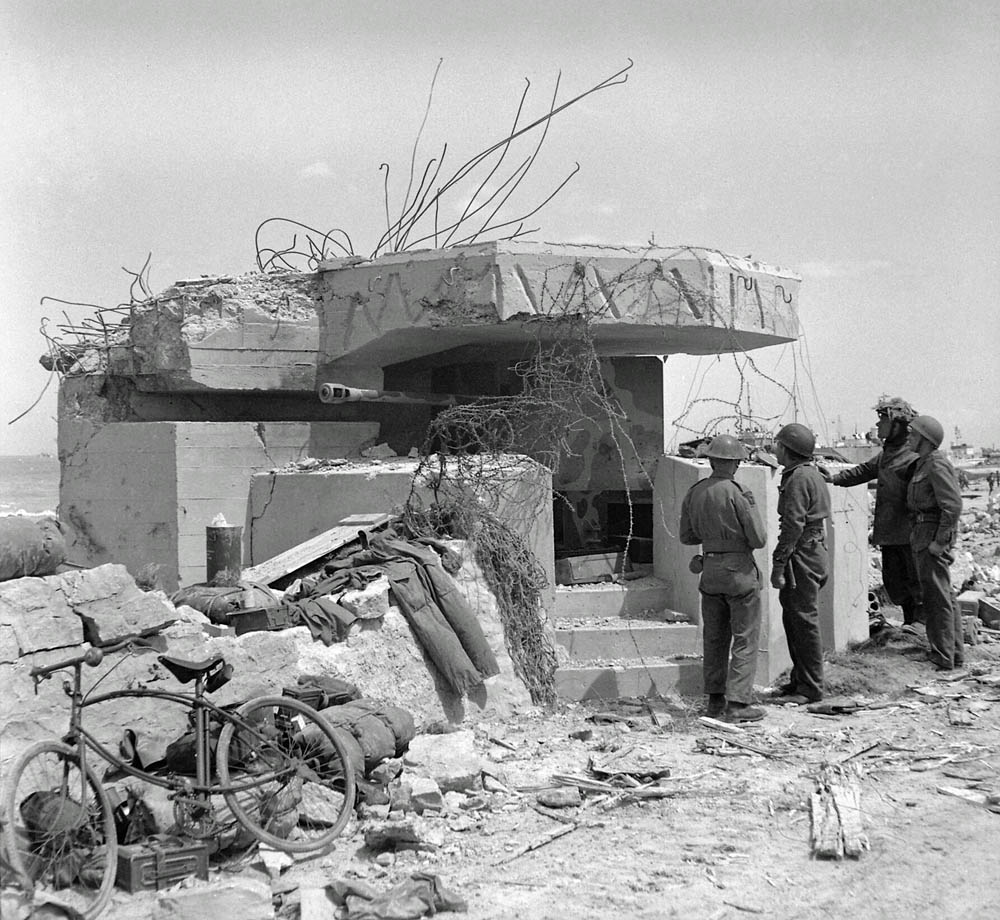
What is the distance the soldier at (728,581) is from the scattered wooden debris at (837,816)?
4.59 ft

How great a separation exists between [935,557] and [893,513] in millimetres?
589

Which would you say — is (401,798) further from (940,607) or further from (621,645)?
(940,607)

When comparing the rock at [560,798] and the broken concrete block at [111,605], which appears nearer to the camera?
the broken concrete block at [111,605]

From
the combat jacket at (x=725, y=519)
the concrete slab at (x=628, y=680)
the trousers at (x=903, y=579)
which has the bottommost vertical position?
the concrete slab at (x=628, y=680)

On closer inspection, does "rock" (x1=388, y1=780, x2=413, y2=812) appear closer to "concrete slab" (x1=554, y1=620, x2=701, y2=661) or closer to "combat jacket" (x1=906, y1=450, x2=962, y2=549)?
"concrete slab" (x1=554, y1=620, x2=701, y2=661)

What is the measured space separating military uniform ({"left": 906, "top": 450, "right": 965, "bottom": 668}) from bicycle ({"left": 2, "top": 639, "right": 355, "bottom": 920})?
4.90 metres

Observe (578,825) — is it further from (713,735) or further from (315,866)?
(713,735)

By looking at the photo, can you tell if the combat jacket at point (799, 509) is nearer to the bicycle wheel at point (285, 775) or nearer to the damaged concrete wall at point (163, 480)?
the bicycle wheel at point (285, 775)

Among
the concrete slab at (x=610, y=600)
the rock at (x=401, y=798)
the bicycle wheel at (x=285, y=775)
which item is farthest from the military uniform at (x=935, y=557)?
the bicycle wheel at (x=285, y=775)

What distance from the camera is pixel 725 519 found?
6.90 metres

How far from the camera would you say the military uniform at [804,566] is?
7242 mm

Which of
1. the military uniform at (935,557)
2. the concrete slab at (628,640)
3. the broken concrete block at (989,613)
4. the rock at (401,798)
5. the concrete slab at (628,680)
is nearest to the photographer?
the rock at (401,798)

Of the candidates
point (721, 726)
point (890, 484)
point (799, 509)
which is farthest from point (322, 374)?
point (890, 484)

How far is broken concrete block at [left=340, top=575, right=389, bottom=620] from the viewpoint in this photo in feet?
20.2
